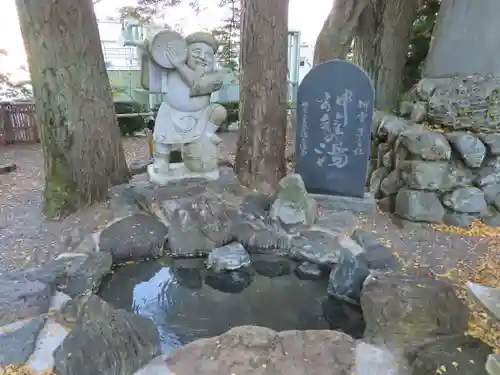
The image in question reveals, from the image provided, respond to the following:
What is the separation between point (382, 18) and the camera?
6773mm

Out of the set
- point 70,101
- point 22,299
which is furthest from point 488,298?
point 70,101

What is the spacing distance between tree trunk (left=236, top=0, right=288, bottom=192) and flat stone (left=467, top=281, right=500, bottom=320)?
3.19 meters

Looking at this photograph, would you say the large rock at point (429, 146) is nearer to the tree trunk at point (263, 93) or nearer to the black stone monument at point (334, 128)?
the black stone monument at point (334, 128)

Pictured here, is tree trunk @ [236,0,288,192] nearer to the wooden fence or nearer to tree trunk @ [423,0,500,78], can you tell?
tree trunk @ [423,0,500,78]

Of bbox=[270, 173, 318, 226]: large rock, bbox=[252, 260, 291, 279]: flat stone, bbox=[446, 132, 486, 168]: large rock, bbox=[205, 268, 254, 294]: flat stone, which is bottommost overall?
bbox=[252, 260, 291, 279]: flat stone

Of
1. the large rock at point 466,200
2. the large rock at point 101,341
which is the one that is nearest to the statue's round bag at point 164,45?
the large rock at point 101,341

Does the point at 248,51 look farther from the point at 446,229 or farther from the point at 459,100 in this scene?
the point at 446,229

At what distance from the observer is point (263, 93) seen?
4508 millimetres

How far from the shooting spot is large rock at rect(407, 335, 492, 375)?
1.97 metres

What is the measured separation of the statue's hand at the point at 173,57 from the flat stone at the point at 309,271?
7.68ft

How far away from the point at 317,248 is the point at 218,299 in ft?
3.42

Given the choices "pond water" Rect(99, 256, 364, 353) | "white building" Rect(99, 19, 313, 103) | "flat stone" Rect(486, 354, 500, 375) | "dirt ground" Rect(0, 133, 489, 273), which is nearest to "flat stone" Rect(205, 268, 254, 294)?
"pond water" Rect(99, 256, 364, 353)

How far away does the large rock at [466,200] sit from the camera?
429cm

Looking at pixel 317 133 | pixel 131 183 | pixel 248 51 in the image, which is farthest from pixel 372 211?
pixel 131 183
